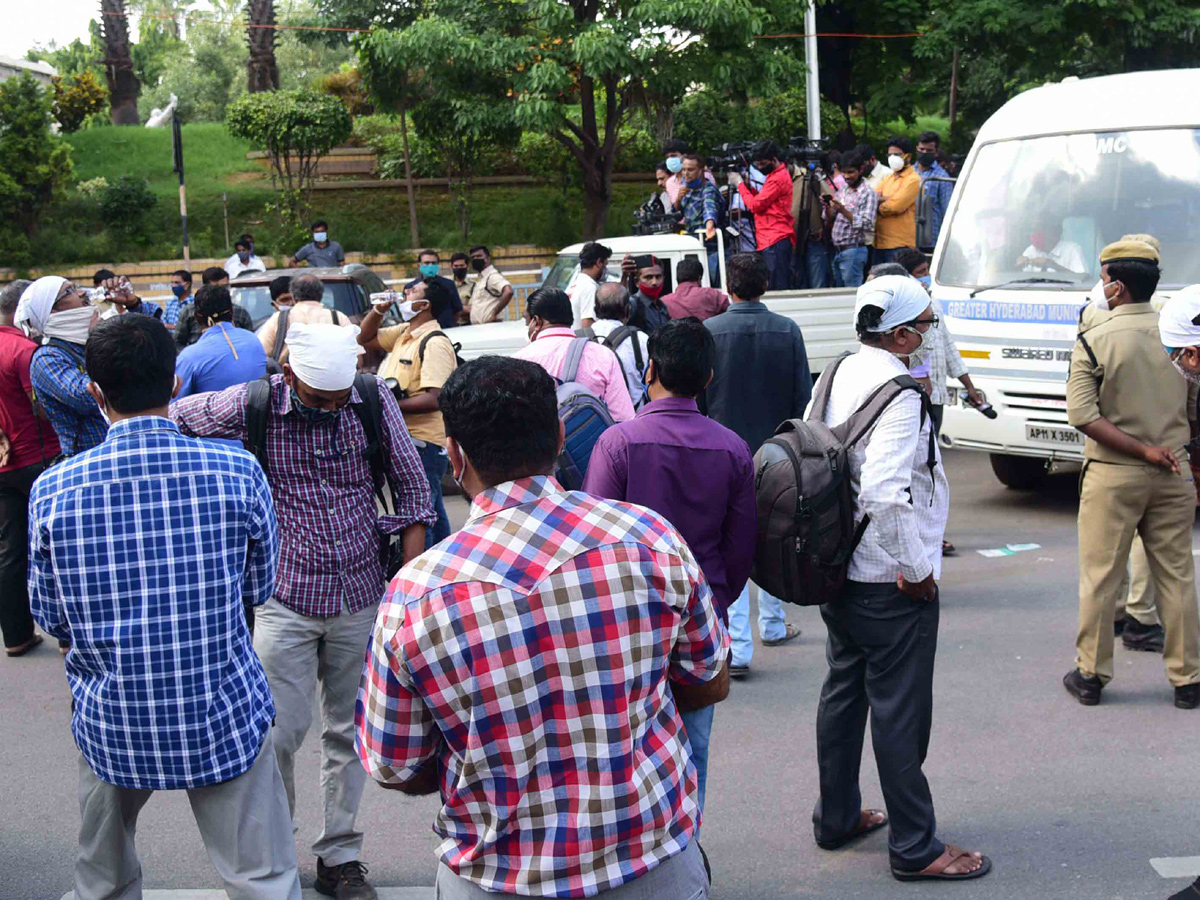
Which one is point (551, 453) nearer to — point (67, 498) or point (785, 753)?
point (67, 498)

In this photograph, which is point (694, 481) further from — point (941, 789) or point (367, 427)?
point (941, 789)

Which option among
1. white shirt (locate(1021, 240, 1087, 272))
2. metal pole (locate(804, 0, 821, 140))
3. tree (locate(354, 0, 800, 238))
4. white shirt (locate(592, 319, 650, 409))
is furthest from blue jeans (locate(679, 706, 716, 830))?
metal pole (locate(804, 0, 821, 140))

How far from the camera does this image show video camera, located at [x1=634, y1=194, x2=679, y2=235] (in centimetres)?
1277

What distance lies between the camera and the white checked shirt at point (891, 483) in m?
3.89

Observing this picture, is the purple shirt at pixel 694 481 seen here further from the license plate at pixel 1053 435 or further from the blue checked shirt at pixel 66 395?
the license plate at pixel 1053 435

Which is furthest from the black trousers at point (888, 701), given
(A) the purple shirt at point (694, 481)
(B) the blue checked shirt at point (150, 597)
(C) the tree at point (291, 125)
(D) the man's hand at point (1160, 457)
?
(C) the tree at point (291, 125)

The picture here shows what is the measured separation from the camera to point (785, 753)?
538cm

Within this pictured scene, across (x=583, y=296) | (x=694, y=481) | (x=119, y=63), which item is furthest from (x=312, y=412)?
(x=119, y=63)

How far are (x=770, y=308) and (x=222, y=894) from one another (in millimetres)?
7979

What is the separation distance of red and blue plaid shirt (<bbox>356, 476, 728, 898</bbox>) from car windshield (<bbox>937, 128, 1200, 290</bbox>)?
7279mm

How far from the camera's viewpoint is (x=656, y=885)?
92.8 inches

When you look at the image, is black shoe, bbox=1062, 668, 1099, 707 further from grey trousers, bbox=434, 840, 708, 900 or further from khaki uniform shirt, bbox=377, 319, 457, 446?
grey trousers, bbox=434, 840, 708, 900

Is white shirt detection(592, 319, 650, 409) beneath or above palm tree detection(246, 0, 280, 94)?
beneath

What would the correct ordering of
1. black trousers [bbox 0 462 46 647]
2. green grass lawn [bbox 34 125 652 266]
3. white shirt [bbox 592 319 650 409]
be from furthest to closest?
green grass lawn [bbox 34 125 652 266]
white shirt [bbox 592 319 650 409]
black trousers [bbox 0 462 46 647]
